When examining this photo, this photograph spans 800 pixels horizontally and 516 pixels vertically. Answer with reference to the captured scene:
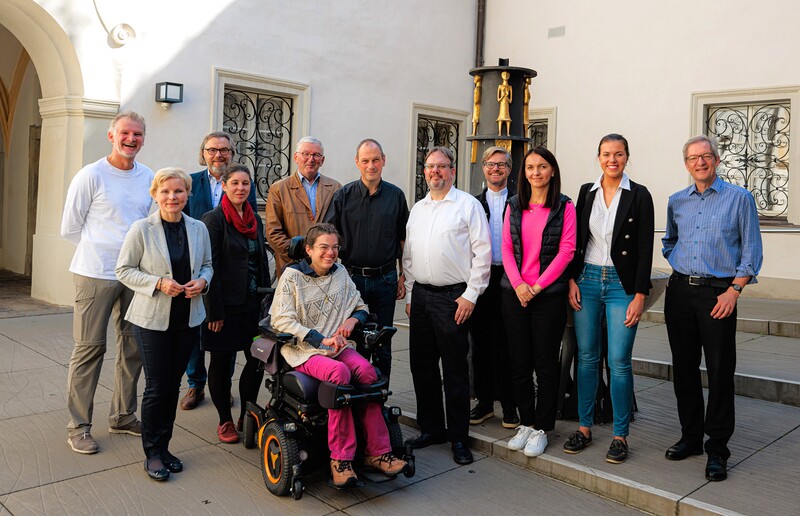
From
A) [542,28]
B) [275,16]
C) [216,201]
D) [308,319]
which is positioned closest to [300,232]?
[216,201]

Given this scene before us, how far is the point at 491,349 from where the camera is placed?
493cm

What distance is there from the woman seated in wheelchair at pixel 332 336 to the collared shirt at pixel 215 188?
1390 mm

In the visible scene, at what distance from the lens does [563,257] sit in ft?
13.7

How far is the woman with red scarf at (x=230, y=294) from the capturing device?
174 inches

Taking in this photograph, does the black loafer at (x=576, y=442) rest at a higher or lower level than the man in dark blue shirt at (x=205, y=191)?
lower

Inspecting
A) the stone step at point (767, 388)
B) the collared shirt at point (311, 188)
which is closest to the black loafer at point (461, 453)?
the collared shirt at point (311, 188)

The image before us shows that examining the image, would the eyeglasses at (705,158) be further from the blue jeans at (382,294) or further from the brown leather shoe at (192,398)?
the brown leather shoe at (192,398)

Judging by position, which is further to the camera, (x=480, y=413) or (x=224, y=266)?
(x=480, y=413)

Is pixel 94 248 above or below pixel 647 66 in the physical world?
below

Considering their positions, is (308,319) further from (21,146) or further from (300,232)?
(21,146)

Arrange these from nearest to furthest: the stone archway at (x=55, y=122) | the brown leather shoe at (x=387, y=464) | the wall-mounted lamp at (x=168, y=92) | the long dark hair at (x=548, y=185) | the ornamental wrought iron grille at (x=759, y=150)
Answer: the brown leather shoe at (x=387, y=464), the long dark hair at (x=548, y=185), the stone archway at (x=55, y=122), the wall-mounted lamp at (x=168, y=92), the ornamental wrought iron grille at (x=759, y=150)

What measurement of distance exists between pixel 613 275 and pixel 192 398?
2950mm

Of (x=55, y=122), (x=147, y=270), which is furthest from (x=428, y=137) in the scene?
(x=147, y=270)

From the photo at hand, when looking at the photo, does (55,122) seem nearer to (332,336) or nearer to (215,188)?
(215,188)
